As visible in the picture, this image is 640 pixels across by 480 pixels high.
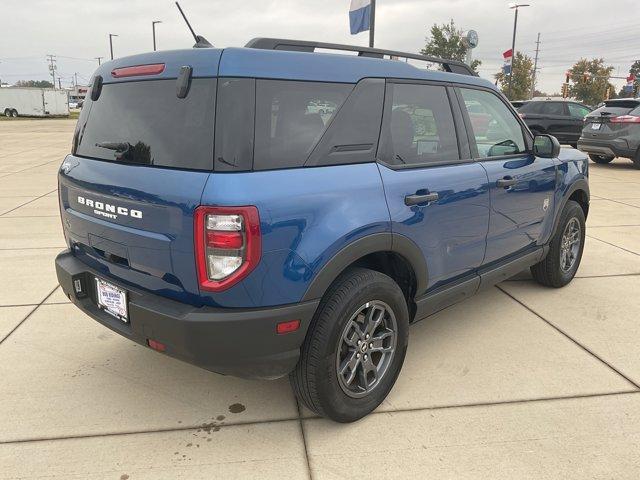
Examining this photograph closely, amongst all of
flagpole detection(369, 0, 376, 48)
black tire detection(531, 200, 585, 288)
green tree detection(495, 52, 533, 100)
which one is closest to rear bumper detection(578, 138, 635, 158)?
flagpole detection(369, 0, 376, 48)

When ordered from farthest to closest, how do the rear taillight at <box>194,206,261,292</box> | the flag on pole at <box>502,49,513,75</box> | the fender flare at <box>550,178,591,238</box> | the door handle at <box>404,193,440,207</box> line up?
the flag on pole at <box>502,49,513,75</box> < the fender flare at <box>550,178,591,238</box> < the door handle at <box>404,193,440,207</box> < the rear taillight at <box>194,206,261,292</box>

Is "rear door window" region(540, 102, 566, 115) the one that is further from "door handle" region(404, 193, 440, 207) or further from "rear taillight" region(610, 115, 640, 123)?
"door handle" region(404, 193, 440, 207)

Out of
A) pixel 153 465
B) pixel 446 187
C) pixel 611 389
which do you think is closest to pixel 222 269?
pixel 153 465

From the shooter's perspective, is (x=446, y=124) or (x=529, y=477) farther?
(x=446, y=124)

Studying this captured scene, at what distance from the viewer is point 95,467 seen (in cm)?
237

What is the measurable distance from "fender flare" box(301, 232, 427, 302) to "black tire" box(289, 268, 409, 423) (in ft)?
0.36

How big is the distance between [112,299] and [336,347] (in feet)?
3.66

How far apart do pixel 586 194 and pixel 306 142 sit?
335 cm

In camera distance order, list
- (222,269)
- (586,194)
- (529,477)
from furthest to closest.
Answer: (586,194) < (529,477) < (222,269)

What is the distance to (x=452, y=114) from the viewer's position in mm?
3219

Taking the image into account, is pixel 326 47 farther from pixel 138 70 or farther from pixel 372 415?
pixel 372 415

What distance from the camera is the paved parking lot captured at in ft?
7.88

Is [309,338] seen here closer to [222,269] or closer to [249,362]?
[249,362]

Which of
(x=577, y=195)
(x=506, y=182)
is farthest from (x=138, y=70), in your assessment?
(x=577, y=195)
